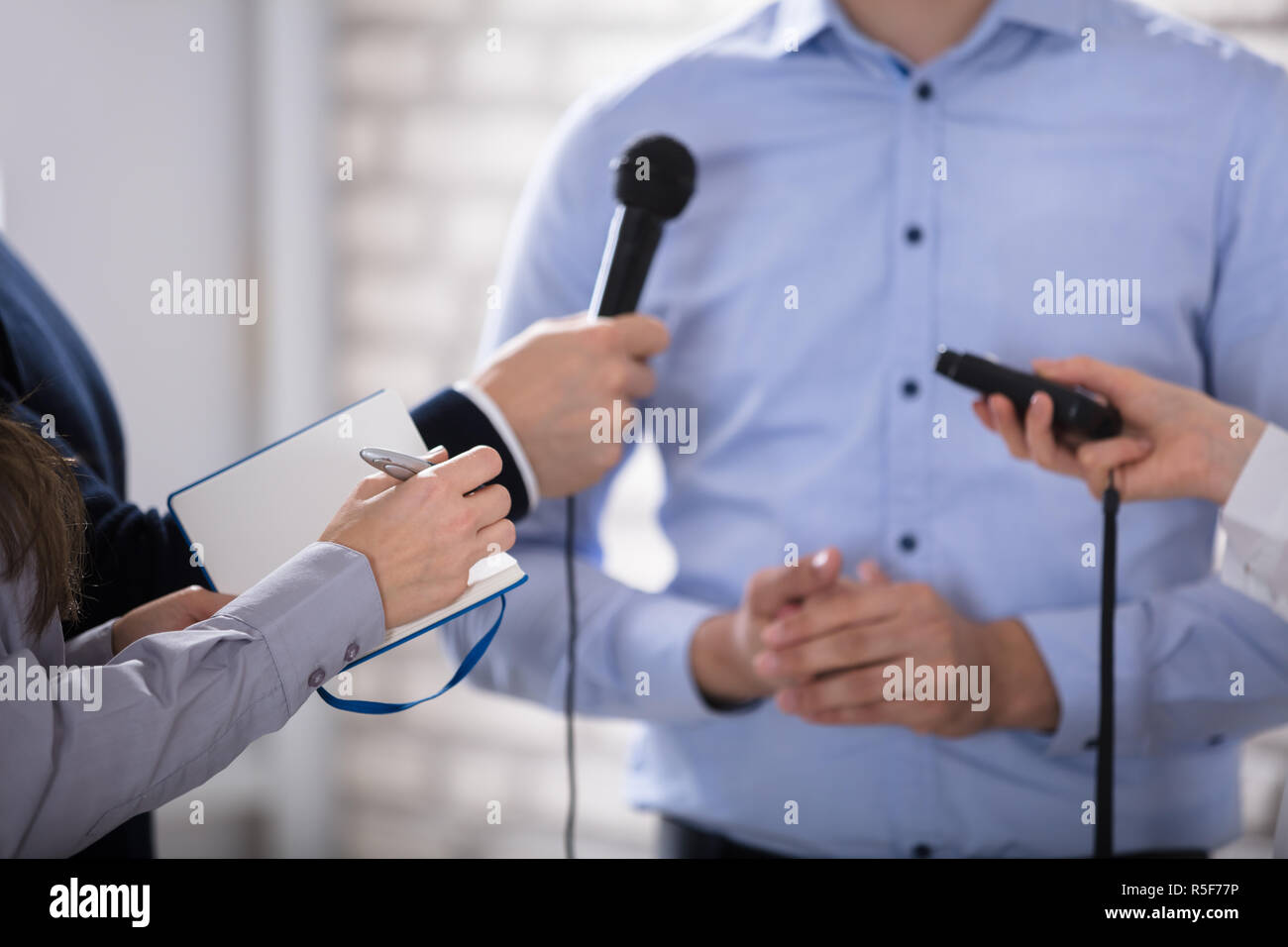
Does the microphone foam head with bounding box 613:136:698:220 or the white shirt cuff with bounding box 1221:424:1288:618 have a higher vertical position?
the microphone foam head with bounding box 613:136:698:220

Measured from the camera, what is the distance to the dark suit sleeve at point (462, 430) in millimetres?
576

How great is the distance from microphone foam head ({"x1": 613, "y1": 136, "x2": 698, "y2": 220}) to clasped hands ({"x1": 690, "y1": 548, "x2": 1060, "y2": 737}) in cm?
26

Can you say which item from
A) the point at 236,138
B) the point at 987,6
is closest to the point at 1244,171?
the point at 987,6

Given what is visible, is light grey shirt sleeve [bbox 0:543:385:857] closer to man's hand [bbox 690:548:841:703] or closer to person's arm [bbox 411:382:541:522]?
person's arm [bbox 411:382:541:522]

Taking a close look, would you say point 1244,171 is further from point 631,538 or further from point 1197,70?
point 631,538

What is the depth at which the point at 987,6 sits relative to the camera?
757 millimetres

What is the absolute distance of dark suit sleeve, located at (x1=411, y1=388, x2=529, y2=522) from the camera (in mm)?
576

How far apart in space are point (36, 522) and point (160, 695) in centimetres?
10

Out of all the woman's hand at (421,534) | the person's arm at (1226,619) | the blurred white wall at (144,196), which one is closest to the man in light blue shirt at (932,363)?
the person's arm at (1226,619)

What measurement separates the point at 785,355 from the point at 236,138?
34.2 inches

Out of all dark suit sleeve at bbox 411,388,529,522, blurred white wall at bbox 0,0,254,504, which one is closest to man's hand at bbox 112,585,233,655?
dark suit sleeve at bbox 411,388,529,522

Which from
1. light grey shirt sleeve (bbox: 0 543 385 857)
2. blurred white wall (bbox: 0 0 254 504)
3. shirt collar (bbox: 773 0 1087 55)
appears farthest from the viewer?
blurred white wall (bbox: 0 0 254 504)
